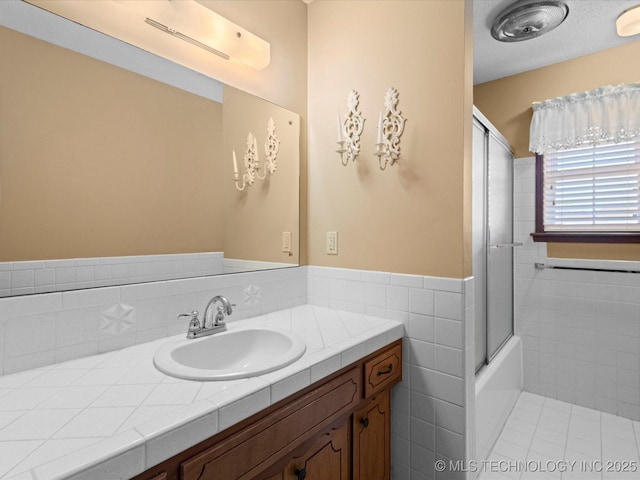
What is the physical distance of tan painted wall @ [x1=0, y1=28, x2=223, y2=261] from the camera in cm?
102

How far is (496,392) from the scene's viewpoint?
2.01 m

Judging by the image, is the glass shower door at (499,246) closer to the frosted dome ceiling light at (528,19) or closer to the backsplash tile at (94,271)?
the frosted dome ceiling light at (528,19)

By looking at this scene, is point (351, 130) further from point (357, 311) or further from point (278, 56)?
point (357, 311)

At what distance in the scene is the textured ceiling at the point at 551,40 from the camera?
1.93 metres

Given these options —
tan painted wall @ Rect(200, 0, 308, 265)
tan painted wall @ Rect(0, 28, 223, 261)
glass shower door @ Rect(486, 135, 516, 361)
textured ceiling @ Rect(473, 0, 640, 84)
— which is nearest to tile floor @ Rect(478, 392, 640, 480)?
glass shower door @ Rect(486, 135, 516, 361)

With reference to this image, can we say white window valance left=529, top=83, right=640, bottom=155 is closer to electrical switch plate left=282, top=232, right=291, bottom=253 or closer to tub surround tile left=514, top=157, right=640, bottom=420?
tub surround tile left=514, top=157, right=640, bottom=420

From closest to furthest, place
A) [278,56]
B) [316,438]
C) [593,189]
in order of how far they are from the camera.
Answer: [316,438] → [278,56] → [593,189]

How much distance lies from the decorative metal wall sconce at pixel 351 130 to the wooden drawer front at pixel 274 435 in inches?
40.7

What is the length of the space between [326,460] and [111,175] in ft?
4.03

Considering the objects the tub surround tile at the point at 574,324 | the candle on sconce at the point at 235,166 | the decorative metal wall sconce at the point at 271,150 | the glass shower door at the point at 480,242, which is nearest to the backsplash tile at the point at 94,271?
the candle on sconce at the point at 235,166

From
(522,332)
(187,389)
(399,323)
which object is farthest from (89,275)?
(522,332)

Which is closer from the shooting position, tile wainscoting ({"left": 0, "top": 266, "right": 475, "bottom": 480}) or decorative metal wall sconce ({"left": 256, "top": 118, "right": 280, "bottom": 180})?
tile wainscoting ({"left": 0, "top": 266, "right": 475, "bottom": 480})

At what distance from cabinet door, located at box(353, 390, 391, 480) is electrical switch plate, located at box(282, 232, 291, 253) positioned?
0.84 metres

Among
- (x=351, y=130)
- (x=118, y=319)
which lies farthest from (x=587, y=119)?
(x=118, y=319)
